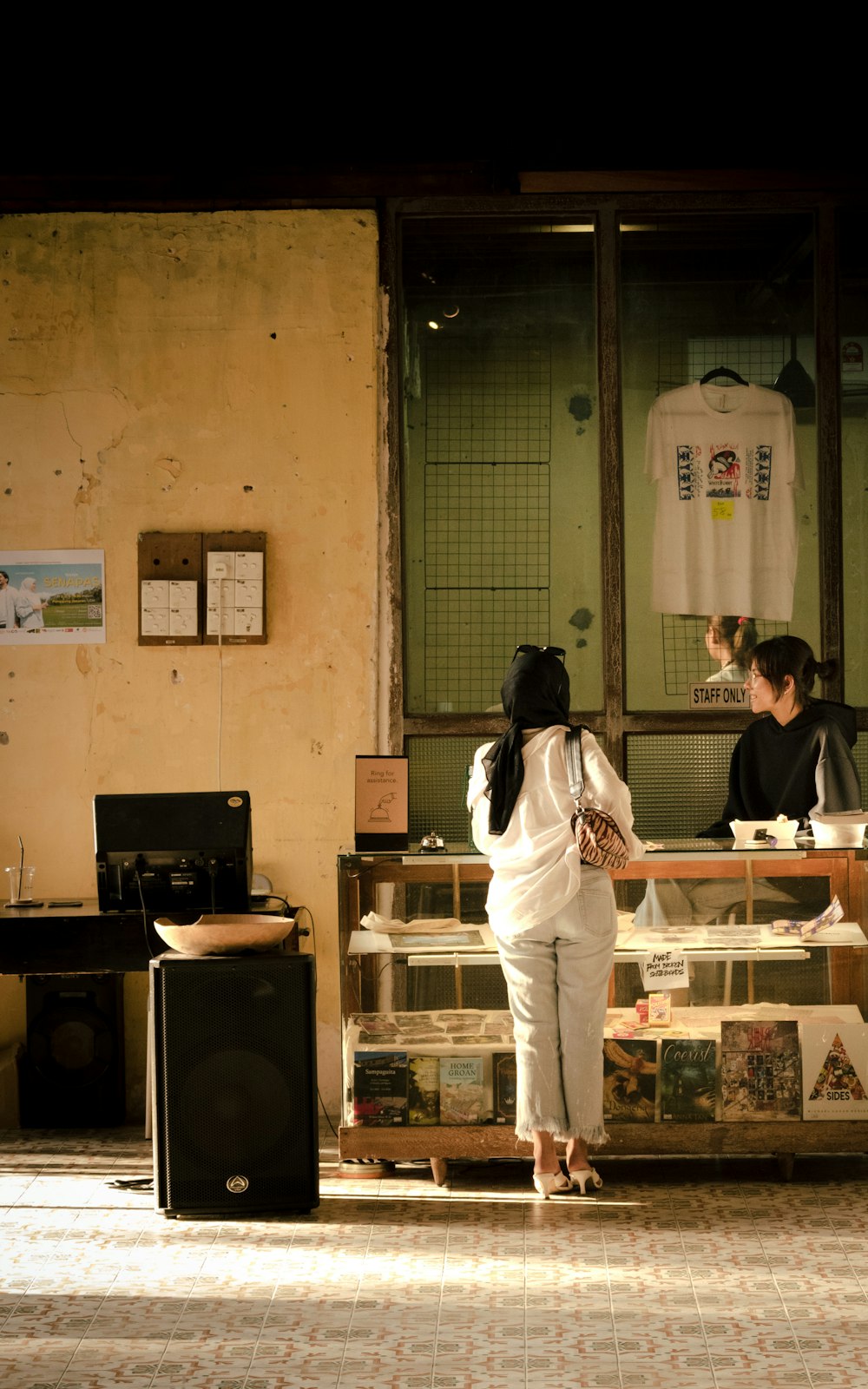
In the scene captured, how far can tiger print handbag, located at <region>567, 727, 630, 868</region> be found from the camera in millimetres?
4250

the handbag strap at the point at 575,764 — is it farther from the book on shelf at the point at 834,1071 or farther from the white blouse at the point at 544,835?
the book on shelf at the point at 834,1071

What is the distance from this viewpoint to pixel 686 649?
5895 mm

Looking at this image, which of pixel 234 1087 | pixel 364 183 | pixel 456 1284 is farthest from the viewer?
pixel 364 183

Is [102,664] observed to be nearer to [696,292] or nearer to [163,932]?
[163,932]

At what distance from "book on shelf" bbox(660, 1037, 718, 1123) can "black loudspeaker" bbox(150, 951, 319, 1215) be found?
1.13 m

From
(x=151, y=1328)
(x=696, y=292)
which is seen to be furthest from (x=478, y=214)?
(x=151, y=1328)

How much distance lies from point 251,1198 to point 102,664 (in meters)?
2.42

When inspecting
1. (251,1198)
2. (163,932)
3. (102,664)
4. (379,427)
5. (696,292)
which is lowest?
(251,1198)

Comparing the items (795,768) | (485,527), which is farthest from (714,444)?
(795,768)

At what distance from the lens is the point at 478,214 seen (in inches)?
231

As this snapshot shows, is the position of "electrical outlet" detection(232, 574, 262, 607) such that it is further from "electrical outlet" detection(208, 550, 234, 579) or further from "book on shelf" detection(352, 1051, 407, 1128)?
"book on shelf" detection(352, 1051, 407, 1128)

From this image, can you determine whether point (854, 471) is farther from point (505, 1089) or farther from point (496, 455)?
point (505, 1089)

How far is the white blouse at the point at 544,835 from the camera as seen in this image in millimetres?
4312

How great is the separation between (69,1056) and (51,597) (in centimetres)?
186
